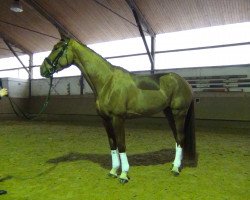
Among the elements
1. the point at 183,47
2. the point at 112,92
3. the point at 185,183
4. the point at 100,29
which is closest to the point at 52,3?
the point at 100,29

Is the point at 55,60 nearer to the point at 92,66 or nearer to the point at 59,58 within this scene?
the point at 59,58

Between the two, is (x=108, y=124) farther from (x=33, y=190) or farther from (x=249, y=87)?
(x=249, y=87)

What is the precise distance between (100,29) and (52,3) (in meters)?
3.29

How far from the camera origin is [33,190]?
3855mm

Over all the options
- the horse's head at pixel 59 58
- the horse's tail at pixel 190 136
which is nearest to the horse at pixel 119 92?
the horse's head at pixel 59 58

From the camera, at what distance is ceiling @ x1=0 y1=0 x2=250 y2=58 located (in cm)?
1265

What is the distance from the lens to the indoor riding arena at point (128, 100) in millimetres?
4262

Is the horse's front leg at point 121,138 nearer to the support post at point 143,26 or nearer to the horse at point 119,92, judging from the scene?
the horse at point 119,92

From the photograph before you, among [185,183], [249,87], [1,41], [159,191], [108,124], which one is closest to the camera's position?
[159,191]

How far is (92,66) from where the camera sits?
4.47 meters

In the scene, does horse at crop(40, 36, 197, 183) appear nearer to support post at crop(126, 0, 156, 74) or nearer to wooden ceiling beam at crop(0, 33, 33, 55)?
support post at crop(126, 0, 156, 74)

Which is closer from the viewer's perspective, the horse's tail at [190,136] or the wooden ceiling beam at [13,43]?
the horse's tail at [190,136]

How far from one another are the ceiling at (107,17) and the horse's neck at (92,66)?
970 cm

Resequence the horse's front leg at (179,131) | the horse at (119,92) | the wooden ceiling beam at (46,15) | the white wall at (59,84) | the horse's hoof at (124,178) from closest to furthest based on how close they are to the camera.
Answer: the horse's hoof at (124,178), the horse at (119,92), the horse's front leg at (179,131), the white wall at (59,84), the wooden ceiling beam at (46,15)
